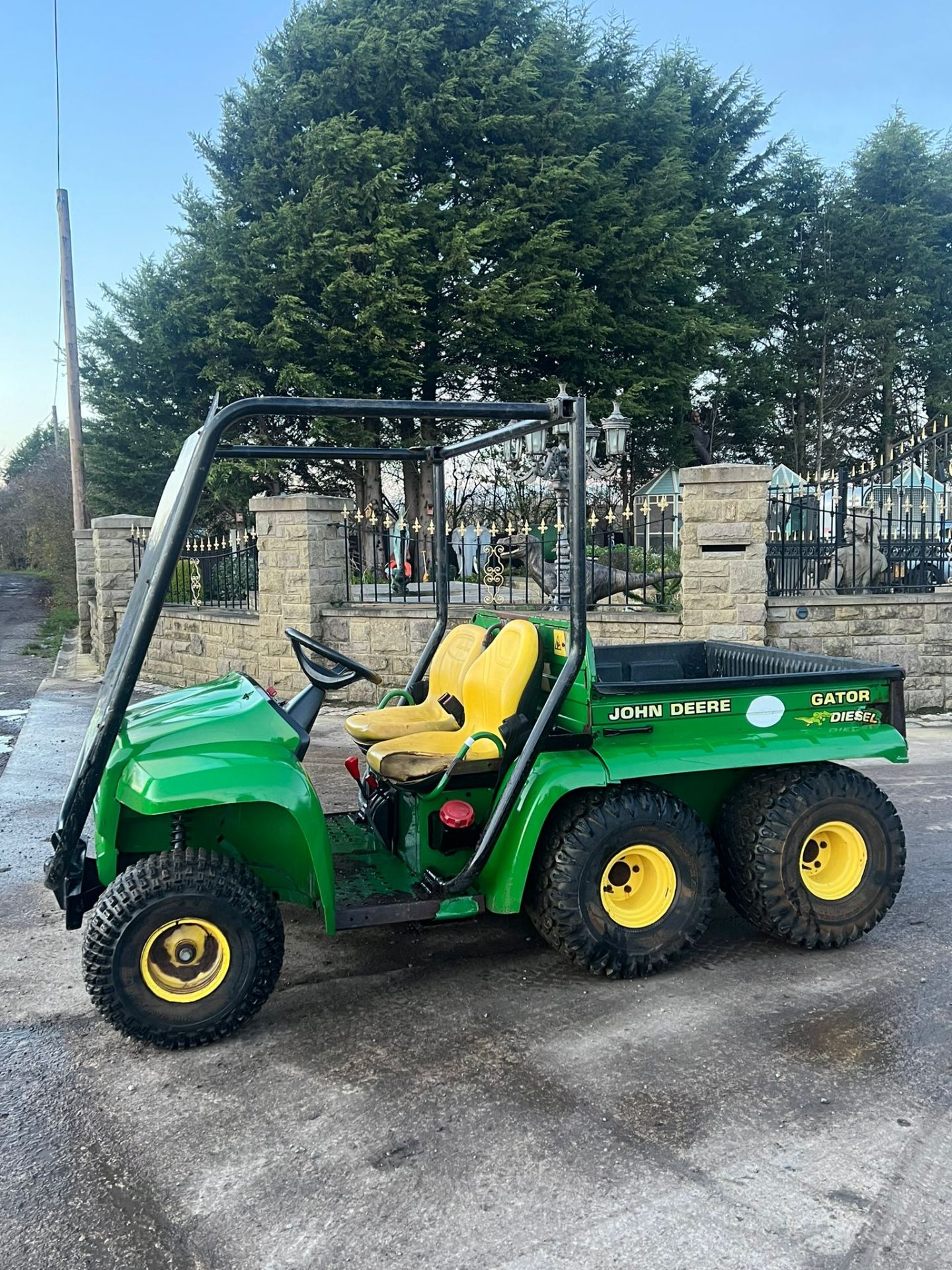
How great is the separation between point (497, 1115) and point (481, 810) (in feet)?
4.01

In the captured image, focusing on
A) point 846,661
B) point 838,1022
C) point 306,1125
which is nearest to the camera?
point 306,1125

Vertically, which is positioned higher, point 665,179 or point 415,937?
point 665,179

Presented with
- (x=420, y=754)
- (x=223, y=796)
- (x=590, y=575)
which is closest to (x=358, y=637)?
(x=590, y=575)

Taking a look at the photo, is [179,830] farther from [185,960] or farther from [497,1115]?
[497,1115]

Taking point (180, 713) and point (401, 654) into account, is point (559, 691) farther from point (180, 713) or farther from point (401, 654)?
point (401, 654)

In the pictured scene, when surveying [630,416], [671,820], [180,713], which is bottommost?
[671,820]

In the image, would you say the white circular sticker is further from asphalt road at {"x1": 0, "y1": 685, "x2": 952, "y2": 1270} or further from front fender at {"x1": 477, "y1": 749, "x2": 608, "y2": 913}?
asphalt road at {"x1": 0, "y1": 685, "x2": 952, "y2": 1270}

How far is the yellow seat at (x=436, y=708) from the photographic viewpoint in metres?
4.36

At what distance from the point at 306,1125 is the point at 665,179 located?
22666mm

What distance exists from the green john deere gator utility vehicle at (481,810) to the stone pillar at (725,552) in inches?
167

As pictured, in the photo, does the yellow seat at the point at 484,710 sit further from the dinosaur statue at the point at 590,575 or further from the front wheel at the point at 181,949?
the dinosaur statue at the point at 590,575

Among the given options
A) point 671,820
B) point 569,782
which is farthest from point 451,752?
point 671,820

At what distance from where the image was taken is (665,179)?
2145cm

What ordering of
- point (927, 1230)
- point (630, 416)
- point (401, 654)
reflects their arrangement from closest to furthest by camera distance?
point (927, 1230)
point (401, 654)
point (630, 416)
